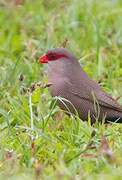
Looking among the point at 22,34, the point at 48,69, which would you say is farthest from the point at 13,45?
the point at 48,69

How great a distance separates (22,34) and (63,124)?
9.66 feet

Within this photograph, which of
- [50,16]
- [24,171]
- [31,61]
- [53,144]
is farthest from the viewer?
[50,16]

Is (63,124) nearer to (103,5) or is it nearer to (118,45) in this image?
(118,45)

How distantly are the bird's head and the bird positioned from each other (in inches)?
4.9

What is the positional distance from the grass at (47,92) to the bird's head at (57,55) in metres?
0.29

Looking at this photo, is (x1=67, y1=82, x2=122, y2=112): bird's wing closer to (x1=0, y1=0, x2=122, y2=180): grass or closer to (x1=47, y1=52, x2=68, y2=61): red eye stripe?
(x1=0, y1=0, x2=122, y2=180): grass

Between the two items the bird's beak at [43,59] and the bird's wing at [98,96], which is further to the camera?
the bird's beak at [43,59]

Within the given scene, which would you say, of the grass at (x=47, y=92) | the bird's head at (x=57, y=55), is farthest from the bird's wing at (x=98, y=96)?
the bird's head at (x=57, y=55)

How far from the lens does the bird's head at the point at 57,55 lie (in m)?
7.95

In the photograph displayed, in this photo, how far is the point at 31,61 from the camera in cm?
926

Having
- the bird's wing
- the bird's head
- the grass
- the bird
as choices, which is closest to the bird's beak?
the bird's head

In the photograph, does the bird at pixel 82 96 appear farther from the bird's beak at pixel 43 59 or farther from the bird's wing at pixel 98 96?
the bird's beak at pixel 43 59

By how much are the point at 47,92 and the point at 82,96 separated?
71 cm

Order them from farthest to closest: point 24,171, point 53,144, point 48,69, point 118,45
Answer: point 118,45 → point 48,69 → point 53,144 → point 24,171
